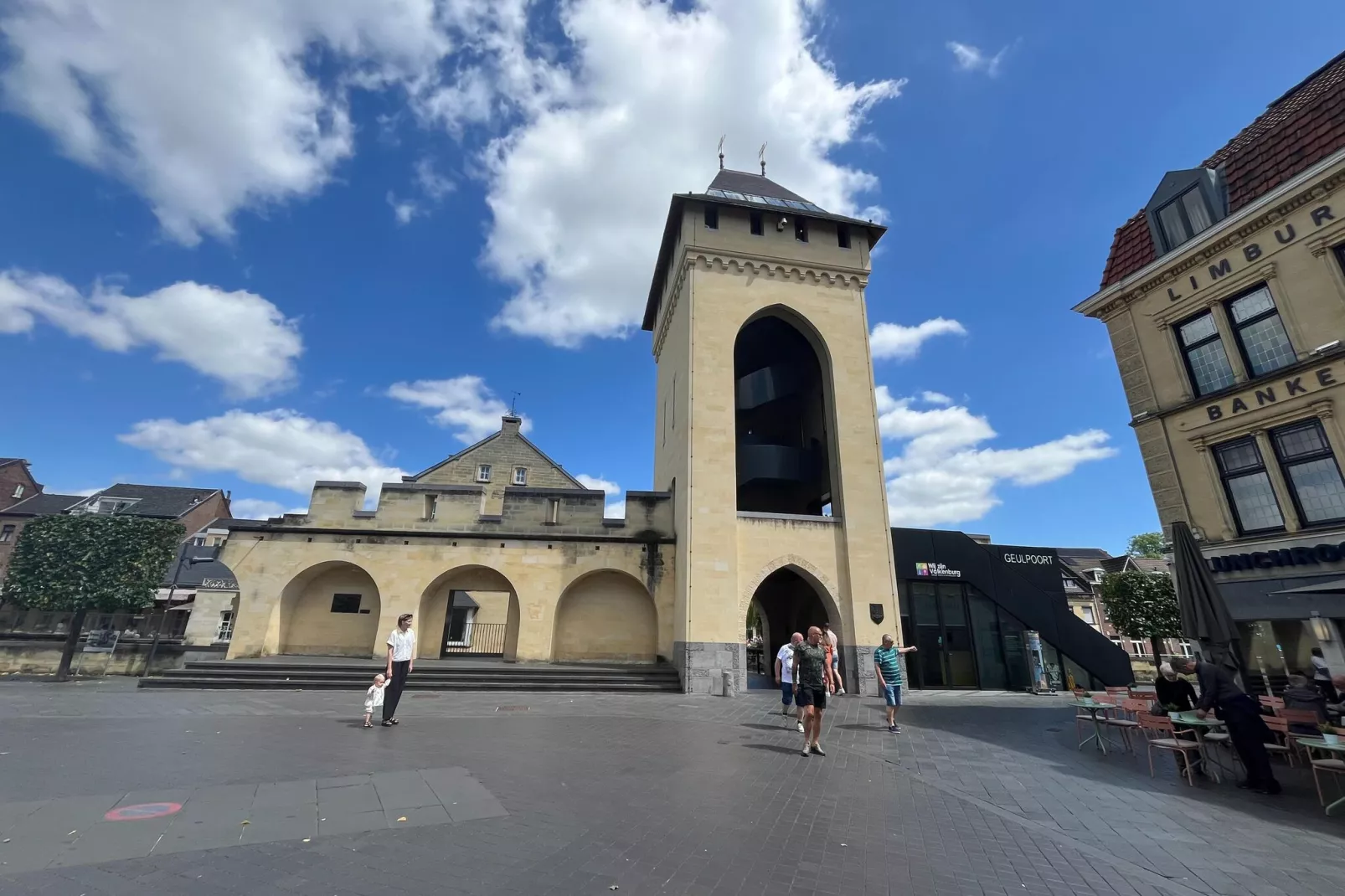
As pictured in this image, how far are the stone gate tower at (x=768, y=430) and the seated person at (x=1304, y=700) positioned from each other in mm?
8273

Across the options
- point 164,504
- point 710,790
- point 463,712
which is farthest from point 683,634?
point 164,504

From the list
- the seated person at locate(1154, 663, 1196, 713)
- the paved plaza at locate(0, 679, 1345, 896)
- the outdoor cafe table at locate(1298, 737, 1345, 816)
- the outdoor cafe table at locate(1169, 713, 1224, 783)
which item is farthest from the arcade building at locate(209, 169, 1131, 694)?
the outdoor cafe table at locate(1298, 737, 1345, 816)

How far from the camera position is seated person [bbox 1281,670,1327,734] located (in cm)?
765

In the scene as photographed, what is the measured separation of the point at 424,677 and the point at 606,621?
5360 millimetres

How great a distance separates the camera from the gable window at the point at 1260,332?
11.4 meters

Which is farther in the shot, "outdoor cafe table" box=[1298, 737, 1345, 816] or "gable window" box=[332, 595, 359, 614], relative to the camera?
"gable window" box=[332, 595, 359, 614]

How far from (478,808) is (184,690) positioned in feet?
40.2

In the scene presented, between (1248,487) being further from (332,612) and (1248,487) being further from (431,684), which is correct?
(332,612)

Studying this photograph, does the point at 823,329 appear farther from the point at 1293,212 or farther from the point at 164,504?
the point at 164,504

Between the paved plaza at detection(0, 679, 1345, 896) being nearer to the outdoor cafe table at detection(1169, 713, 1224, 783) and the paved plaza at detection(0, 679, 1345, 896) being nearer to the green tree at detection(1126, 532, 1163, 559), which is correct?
the outdoor cafe table at detection(1169, 713, 1224, 783)

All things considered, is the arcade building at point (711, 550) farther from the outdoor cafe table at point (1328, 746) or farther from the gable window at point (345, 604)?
the outdoor cafe table at point (1328, 746)

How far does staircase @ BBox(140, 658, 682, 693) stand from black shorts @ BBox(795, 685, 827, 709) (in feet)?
24.8

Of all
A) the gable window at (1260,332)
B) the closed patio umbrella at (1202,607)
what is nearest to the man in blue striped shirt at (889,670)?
the closed patio umbrella at (1202,607)

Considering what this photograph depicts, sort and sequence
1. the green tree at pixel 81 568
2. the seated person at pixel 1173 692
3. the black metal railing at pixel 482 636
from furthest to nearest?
the black metal railing at pixel 482 636
the green tree at pixel 81 568
the seated person at pixel 1173 692
